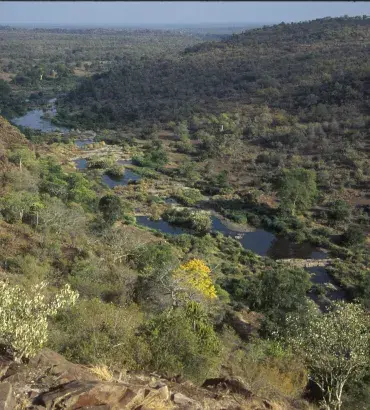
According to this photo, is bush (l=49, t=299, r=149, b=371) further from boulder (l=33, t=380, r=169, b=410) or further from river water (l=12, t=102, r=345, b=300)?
river water (l=12, t=102, r=345, b=300)

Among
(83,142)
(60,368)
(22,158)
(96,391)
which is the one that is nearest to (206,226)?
(22,158)

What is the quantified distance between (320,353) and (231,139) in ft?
140

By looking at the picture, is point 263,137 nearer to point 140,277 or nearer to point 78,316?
point 140,277

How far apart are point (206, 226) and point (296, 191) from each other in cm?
807

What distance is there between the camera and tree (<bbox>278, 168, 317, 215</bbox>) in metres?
35.8

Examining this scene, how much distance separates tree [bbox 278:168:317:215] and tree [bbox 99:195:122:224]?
12592mm

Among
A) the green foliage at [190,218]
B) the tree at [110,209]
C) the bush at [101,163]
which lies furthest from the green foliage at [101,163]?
the tree at [110,209]

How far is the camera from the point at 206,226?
32.6 meters

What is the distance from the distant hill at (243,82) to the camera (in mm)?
64062

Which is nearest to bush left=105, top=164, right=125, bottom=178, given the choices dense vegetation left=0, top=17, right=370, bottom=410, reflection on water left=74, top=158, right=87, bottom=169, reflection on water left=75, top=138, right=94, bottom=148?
dense vegetation left=0, top=17, right=370, bottom=410

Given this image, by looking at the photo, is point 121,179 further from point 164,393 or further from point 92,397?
point 92,397

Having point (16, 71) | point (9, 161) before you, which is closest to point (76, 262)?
point (9, 161)

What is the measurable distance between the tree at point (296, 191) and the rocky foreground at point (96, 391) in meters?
26.3

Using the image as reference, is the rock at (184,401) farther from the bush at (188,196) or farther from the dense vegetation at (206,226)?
the bush at (188,196)
